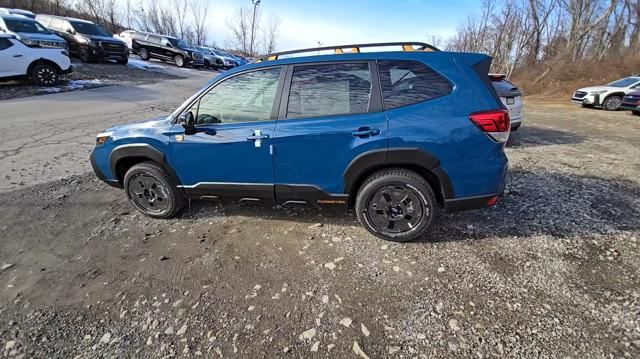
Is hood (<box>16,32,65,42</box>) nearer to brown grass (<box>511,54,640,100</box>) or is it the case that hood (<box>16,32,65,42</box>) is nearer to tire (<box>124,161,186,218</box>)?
tire (<box>124,161,186,218</box>)

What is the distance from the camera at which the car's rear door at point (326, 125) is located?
296 cm

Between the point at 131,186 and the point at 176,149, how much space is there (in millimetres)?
893

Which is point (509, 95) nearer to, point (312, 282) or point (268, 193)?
point (268, 193)

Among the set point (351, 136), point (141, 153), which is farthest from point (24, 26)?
point (351, 136)

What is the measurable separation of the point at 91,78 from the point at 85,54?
3921 mm

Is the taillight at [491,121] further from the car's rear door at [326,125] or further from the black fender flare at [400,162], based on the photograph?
the car's rear door at [326,125]

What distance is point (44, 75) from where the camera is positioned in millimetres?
11156

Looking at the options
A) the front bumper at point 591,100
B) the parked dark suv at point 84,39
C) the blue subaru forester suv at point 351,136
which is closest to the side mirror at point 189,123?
the blue subaru forester suv at point 351,136

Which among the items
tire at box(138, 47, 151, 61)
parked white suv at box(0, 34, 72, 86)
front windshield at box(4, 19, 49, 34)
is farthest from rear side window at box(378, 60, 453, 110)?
tire at box(138, 47, 151, 61)

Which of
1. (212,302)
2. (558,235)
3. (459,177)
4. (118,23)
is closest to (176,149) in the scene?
(212,302)

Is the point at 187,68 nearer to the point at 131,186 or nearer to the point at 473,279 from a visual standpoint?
the point at 131,186

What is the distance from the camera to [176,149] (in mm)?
3441

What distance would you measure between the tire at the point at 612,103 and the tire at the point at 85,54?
25.3 m

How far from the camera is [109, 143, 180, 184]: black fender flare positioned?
3521 millimetres
